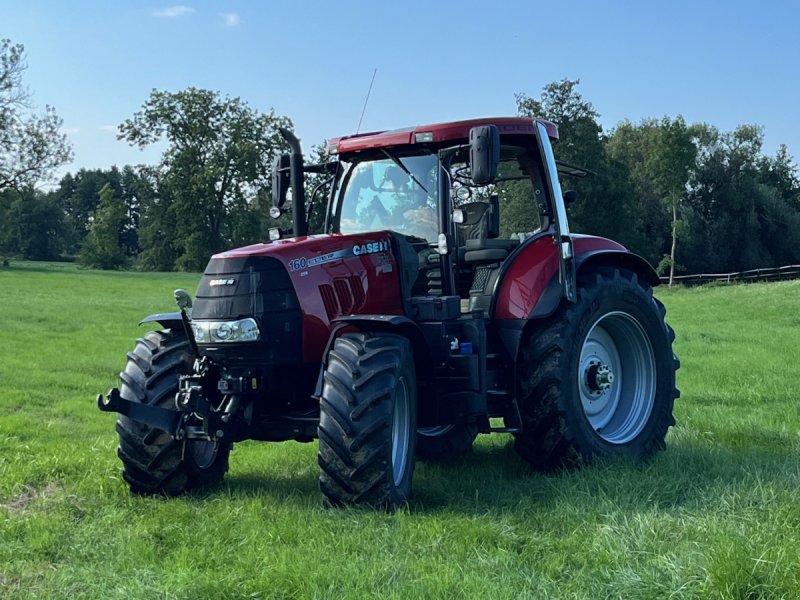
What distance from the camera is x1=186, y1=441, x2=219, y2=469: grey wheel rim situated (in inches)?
248

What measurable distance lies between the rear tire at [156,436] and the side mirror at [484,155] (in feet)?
7.58

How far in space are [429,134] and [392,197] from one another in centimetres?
59

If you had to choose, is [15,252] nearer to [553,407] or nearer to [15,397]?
[15,397]

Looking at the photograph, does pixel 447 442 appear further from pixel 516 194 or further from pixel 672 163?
pixel 672 163

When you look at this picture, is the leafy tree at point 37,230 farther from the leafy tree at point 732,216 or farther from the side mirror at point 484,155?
the side mirror at point 484,155

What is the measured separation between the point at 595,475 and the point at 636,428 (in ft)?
4.44

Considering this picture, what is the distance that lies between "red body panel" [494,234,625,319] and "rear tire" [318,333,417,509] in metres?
1.46

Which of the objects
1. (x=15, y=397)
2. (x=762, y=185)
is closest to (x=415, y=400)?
(x=15, y=397)

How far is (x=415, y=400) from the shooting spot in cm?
573

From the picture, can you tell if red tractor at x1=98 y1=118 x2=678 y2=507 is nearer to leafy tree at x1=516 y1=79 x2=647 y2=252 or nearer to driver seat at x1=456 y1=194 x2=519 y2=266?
driver seat at x1=456 y1=194 x2=519 y2=266

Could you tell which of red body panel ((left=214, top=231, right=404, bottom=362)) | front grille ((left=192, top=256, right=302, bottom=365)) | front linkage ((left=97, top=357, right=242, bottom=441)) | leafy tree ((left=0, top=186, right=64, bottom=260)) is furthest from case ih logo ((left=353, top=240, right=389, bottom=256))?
leafy tree ((left=0, top=186, right=64, bottom=260))

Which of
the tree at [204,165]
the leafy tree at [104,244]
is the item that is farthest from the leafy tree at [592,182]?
the leafy tree at [104,244]

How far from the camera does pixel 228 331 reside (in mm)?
5594

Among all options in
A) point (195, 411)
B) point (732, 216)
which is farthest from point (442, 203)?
point (732, 216)
